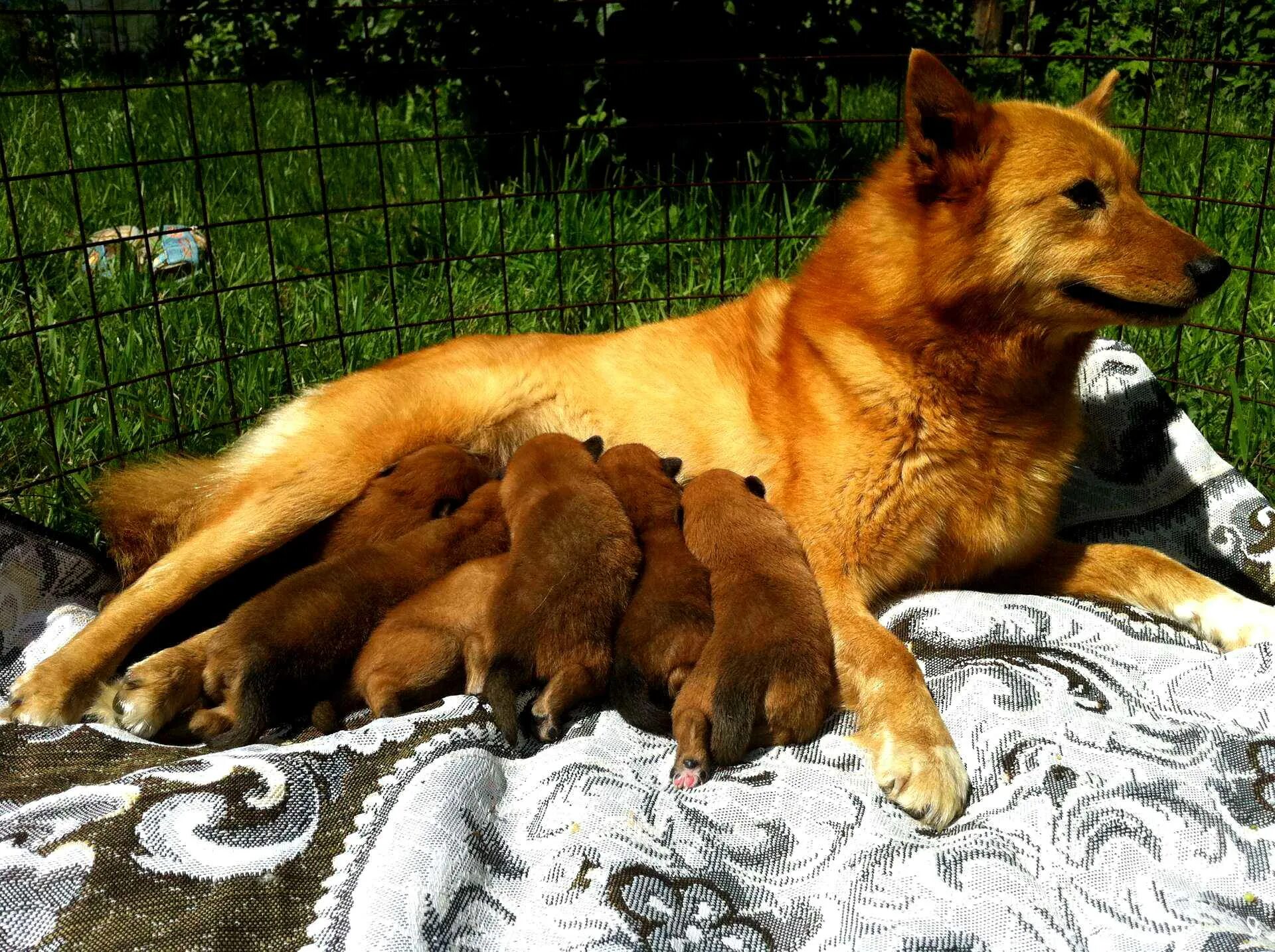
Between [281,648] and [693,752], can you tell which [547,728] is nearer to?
[693,752]

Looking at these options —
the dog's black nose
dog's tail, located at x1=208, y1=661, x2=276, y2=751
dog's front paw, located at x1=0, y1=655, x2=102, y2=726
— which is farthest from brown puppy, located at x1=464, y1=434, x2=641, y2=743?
the dog's black nose

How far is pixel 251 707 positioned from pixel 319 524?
2.54 feet

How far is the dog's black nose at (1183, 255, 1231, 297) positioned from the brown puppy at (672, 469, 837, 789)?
44.4 inches

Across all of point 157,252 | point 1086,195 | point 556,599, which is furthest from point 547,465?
point 157,252

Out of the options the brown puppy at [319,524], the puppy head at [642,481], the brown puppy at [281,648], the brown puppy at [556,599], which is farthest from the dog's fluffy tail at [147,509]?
the puppy head at [642,481]

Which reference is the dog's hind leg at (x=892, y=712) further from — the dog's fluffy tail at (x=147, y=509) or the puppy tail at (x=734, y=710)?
the dog's fluffy tail at (x=147, y=509)

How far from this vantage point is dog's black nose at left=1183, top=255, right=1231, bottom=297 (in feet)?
8.33

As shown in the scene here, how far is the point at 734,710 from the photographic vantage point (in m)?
2.17

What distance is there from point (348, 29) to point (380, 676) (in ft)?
16.2

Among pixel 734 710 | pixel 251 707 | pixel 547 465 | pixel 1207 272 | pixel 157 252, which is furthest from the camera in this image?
pixel 157 252

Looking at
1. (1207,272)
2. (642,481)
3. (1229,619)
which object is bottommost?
(1229,619)

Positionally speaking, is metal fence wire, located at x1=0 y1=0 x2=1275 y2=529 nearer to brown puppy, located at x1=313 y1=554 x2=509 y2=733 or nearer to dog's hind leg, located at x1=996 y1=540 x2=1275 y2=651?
dog's hind leg, located at x1=996 y1=540 x2=1275 y2=651

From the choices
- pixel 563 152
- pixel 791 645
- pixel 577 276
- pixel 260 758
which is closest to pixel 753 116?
pixel 563 152

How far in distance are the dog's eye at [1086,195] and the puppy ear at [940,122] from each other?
0.81 ft
